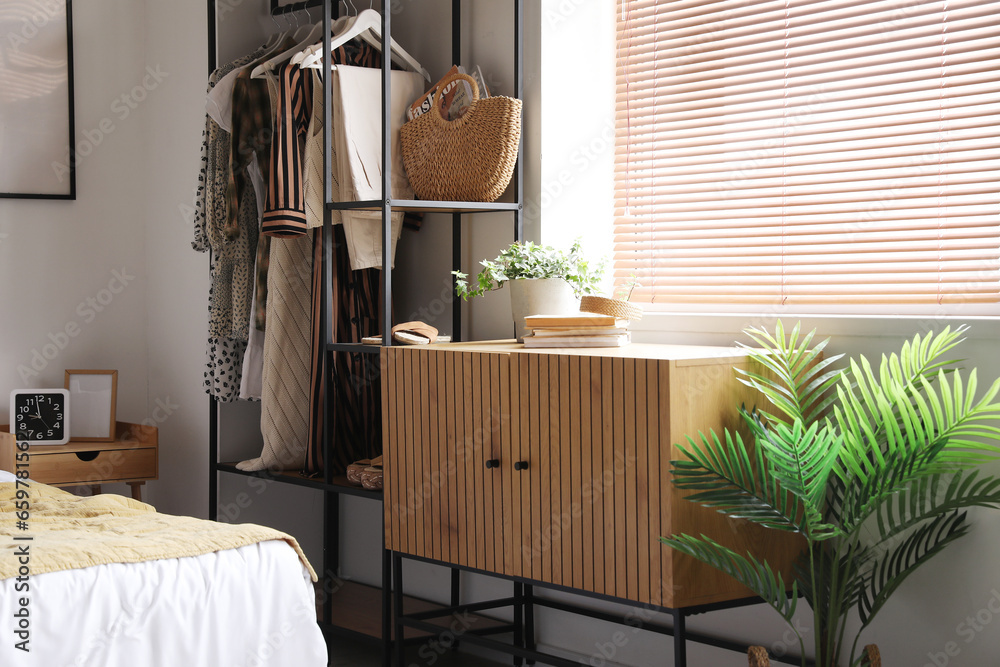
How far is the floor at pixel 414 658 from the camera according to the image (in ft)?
9.75

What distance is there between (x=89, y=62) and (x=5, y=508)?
2083mm

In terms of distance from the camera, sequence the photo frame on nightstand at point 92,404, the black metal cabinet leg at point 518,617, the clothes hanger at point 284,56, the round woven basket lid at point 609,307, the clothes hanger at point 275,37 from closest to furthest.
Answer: the round woven basket lid at point 609,307
the black metal cabinet leg at point 518,617
the clothes hanger at point 284,56
the clothes hanger at point 275,37
the photo frame on nightstand at point 92,404

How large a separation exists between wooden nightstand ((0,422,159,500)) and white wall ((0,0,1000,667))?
253 millimetres

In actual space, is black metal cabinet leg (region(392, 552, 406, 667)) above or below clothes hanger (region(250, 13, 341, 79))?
below

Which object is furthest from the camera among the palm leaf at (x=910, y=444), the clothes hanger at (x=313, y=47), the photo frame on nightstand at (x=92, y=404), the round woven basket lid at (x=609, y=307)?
the photo frame on nightstand at (x=92, y=404)

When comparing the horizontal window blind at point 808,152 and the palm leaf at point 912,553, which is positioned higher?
the horizontal window blind at point 808,152

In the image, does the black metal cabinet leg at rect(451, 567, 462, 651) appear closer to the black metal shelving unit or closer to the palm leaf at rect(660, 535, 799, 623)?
the black metal shelving unit

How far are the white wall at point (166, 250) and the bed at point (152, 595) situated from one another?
3.57 ft

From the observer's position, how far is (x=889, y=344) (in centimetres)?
224

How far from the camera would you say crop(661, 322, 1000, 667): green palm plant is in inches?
74.2

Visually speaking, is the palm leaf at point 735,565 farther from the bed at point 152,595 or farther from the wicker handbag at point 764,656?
the bed at point 152,595

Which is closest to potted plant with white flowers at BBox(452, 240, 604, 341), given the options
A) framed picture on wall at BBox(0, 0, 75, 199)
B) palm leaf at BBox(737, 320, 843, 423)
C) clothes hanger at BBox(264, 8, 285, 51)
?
palm leaf at BBox(737, 320, 843, 423)

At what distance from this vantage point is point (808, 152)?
99.7 inches

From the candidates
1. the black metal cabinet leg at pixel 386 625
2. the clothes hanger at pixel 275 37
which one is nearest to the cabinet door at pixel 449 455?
the black metal cabinet leg at pixel 386 625
